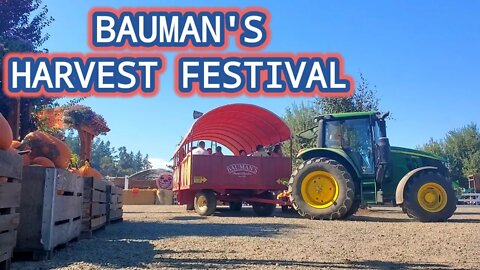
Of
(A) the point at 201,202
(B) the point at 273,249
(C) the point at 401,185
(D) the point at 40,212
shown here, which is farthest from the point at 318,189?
(D) the point at 40,212

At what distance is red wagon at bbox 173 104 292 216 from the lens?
13.3m

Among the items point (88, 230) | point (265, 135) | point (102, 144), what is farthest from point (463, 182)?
point (102, 144)

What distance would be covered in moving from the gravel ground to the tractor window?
10.5 ft

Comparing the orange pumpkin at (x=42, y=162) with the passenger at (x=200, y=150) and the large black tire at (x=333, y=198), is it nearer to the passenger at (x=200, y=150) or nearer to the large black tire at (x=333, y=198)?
the large black tire at (x=333, y=198)

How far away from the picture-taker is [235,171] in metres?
13.4

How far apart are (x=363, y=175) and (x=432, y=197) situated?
1.60m

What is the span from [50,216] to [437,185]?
28.2 feet

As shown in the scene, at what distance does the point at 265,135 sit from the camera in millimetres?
15617

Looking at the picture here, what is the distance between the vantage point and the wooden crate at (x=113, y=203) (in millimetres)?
9849

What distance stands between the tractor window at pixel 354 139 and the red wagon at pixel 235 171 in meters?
1.67

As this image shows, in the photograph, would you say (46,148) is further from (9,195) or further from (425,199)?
(425,199)

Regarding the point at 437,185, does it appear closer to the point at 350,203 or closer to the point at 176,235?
the point at 350,203

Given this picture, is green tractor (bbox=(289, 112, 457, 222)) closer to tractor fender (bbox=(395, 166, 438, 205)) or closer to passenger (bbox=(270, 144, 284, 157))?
tractor fender (bbox=(395, 166, 438, 205))

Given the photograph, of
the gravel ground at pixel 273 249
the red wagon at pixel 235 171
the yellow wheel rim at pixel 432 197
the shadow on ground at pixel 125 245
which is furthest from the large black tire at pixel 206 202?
the yellow wheel rim at pixel 432 197
